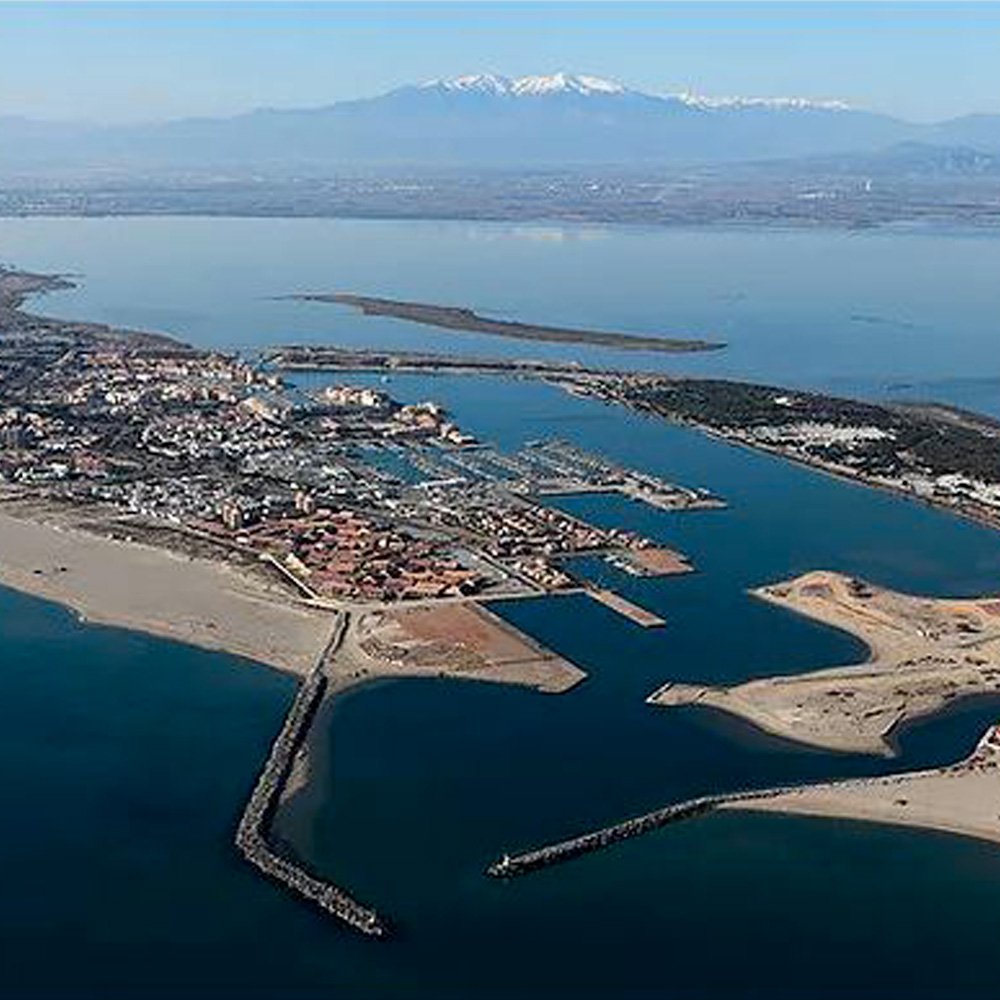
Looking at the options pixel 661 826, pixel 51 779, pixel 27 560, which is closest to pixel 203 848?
pixel 51 779

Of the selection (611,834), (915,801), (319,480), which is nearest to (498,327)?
(319,480)

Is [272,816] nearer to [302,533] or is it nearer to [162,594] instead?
A: [162,594]

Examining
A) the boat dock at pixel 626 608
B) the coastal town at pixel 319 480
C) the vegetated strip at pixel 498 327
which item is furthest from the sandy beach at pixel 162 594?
the vegetated strip at pixel 498 327

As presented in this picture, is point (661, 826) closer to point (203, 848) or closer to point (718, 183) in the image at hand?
point (203, 848)

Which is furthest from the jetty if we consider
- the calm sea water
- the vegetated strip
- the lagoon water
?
the vegetated strip

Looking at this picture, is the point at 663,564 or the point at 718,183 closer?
the point at 663,564

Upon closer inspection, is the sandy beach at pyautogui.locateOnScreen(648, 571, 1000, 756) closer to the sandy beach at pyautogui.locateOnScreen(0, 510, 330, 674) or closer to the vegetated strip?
the sandy beach at pyautogui.locateOnScreen(0, 510, 330, 674)

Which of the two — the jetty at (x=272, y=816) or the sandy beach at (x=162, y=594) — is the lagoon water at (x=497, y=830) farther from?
the sandy beach at (x=162, y=594)
